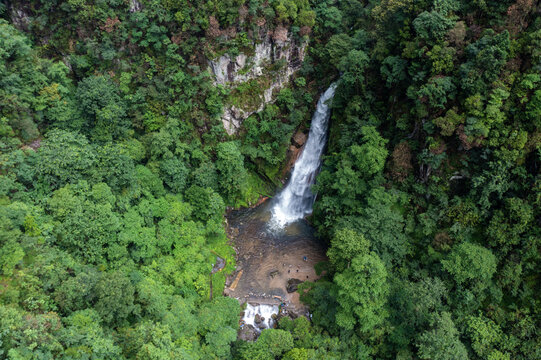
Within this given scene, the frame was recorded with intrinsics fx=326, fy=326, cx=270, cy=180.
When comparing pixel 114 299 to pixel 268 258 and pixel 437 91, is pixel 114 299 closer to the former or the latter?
pixel 268 258

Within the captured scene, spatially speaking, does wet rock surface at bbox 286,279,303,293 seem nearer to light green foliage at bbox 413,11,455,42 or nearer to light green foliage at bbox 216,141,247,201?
light green foliage at bbox 216,141,247,201

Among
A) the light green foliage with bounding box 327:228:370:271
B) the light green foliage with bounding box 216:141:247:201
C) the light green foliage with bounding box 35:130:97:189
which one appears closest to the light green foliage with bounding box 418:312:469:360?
the light green foliage with bounding box 327:228:370:271

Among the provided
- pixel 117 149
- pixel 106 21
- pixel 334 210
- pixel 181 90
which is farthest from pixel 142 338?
pixel 106 21

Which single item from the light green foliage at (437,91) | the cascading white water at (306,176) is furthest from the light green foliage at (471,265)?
the cascading white water at (306,176)

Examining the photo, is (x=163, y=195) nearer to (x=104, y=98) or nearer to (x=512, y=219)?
(x=104, y=98)

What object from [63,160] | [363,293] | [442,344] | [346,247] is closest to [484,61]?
[346,247]

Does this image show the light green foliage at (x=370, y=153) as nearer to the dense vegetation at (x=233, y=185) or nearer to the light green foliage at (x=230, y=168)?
the dense vegetation at (x=233, y=185)
